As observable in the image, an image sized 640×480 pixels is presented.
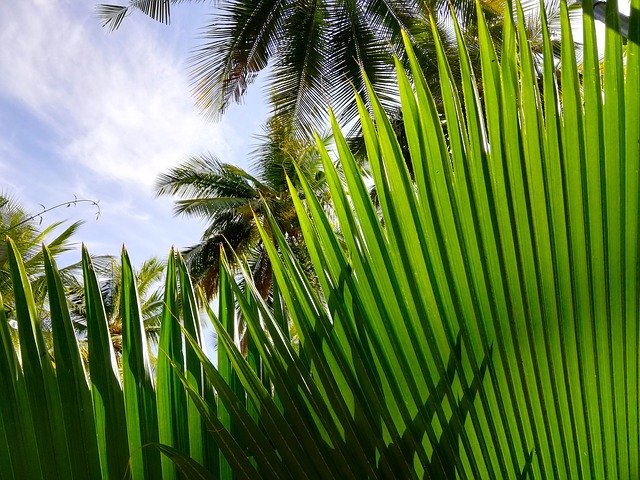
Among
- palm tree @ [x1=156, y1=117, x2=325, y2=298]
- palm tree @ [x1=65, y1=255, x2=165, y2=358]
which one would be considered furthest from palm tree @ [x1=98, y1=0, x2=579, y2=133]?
palm tree @ [x1=65, y1=255, x2=165, y2=358]

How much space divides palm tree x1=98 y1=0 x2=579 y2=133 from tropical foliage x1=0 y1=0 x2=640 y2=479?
374 inches

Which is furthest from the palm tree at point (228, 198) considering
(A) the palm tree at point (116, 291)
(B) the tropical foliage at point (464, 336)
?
(B) the tropical foliage at point (464, 336)

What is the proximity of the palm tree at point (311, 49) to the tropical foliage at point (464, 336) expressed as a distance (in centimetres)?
950

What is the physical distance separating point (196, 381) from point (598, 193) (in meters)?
0.60

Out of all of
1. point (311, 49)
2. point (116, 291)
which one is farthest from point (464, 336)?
point (116, 291)

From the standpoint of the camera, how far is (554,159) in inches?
27.3

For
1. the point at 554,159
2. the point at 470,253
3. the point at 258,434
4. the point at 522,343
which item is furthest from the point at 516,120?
the point at 258,434

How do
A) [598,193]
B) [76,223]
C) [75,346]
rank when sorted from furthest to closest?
[76,223] < [75,346] < [598,193]

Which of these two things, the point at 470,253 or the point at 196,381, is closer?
the point at 470,253

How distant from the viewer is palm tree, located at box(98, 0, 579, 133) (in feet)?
33.8

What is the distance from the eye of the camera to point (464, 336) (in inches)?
27.9

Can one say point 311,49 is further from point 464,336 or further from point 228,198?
point 464,336

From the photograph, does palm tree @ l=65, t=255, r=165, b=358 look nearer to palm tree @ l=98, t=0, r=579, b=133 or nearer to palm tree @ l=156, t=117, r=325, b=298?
palm tree @ l=156, t=117, r=325, b=298

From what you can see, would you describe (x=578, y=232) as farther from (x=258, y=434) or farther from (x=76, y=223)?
(x=76, y=223)
